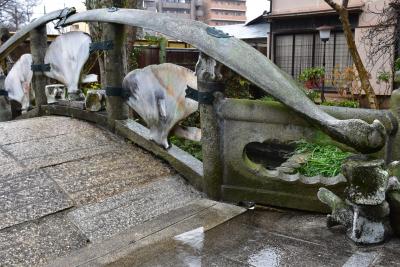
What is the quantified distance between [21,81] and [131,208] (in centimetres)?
387

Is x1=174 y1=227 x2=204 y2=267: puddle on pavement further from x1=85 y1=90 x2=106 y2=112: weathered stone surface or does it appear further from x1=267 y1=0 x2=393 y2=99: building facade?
x1=267 y1=0 x2=393 y2=99: building facade

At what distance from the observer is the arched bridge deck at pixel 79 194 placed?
281cm

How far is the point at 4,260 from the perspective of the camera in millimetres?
2502

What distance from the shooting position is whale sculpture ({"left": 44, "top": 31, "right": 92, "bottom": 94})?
5051mm

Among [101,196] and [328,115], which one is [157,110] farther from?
[328,115]

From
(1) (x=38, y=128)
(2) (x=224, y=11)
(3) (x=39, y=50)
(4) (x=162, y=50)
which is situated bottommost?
(1) (x=38, y=128)

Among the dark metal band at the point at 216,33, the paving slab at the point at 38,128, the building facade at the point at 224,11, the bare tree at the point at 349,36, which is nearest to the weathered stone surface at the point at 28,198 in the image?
the paving slab at the point at 38,128

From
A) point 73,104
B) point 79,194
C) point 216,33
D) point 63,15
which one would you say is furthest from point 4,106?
point 216,33

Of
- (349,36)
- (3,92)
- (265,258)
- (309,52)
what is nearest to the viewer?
(265,258)

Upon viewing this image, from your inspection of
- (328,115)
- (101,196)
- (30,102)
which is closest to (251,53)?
(328,115)

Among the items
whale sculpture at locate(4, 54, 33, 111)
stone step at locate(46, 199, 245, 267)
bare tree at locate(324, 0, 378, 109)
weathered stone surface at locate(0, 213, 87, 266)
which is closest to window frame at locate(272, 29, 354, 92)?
bare tree at locate(324, 0, 378, 109)

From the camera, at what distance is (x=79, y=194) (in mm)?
A: 3355

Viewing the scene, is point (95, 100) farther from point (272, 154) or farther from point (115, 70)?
point (272, 154)

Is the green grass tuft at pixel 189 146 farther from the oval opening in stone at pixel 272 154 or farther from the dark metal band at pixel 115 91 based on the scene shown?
the dark metal band at pixel 115 91
